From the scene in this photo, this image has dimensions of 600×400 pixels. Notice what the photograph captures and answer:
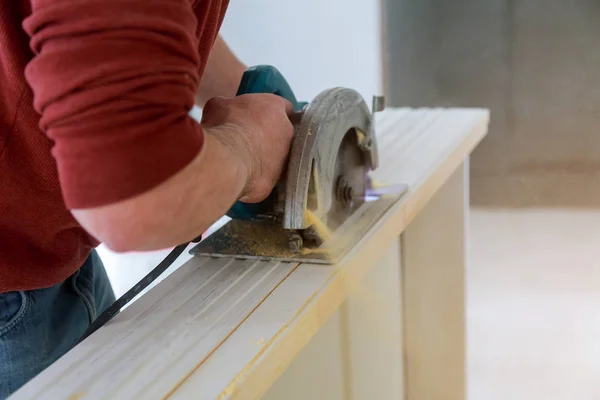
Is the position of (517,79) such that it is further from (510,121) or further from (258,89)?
(258,89)

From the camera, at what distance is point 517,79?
94.3 inches

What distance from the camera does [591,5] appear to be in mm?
2230

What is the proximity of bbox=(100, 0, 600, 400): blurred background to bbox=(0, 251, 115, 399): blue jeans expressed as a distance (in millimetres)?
1001

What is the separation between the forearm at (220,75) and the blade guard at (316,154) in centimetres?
25

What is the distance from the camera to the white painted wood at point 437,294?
121cm

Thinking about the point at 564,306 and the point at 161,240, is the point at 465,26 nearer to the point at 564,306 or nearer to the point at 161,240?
the point at 564,306

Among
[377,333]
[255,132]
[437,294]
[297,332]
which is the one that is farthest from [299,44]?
[297,332]

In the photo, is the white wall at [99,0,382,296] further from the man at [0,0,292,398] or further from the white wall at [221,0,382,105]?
the man at [0,0,292,398]

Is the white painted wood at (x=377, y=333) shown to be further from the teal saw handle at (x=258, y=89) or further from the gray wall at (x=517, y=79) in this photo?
the gray wall at (x=517, y=79)

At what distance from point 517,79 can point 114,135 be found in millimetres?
2259

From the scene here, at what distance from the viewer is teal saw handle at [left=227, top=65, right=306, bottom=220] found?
2.19ft

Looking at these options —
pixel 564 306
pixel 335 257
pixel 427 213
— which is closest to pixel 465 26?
pixel 564 306

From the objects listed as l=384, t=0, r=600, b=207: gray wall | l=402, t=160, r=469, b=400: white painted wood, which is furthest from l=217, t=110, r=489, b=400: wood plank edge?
l=384, t=0, r=600, b=207: gray wall

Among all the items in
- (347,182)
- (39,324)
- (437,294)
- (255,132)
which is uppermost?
(255,132)
